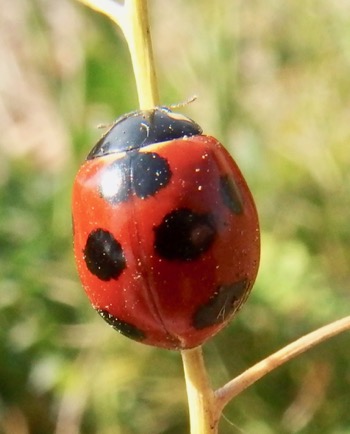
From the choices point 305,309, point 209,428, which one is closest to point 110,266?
point 209,428

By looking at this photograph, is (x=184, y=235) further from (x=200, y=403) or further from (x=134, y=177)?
(x=200, y=403)

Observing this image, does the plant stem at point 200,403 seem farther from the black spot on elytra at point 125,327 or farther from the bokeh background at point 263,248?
the bokeh background at point 263,248

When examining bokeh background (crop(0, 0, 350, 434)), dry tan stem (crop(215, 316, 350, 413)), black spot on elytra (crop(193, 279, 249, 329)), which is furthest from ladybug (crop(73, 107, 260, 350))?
bokeh background (crop(0, 0, 350, 434))

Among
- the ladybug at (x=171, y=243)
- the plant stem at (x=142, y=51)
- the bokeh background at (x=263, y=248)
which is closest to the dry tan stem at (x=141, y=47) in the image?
the plant stem at (x=142, y=51)

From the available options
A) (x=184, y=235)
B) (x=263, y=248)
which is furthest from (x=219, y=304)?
(x=263, y=248)

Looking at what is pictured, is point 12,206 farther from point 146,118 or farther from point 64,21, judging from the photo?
point 64,21

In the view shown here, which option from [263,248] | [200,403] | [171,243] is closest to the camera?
[200,403]

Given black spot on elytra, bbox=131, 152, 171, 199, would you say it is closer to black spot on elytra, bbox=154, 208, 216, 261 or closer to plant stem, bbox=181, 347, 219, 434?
black spot on elytra, bbox=154, 208, 216, 261
